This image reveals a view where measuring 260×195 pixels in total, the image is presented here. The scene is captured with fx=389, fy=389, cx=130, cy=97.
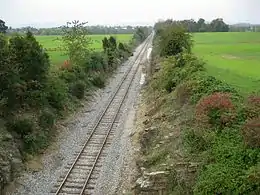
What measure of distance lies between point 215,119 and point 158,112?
409 inches

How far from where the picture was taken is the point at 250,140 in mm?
15258

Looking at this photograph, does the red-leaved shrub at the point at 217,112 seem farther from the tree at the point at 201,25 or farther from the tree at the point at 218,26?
the tree at the point at 218,26

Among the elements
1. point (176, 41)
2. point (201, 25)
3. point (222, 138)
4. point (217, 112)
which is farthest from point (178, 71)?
point (201, 25)

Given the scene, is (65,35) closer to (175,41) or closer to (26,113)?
(175,41)

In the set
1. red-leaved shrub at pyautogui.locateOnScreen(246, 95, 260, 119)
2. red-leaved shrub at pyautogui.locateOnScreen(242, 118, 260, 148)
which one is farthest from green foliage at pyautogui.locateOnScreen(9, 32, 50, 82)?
red-leaved shrub at pyautogui.locateOnScreen(242, 118, 260, 148)

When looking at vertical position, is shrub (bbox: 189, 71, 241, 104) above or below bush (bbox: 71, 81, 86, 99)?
above

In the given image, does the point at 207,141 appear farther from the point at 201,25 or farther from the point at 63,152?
the point at 201,25

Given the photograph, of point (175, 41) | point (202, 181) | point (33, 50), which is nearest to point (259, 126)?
point (202, 181)

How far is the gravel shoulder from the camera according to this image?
18.8 m

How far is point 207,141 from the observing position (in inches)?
680

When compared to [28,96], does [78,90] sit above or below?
below

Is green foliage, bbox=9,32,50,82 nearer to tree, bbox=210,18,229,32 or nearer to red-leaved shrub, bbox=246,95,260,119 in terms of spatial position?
red-leaved shrub, bbox=246,95,260,119

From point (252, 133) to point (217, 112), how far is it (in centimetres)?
354

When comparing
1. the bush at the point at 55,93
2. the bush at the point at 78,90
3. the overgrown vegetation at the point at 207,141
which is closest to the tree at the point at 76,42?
the bush at the point at 78,90
